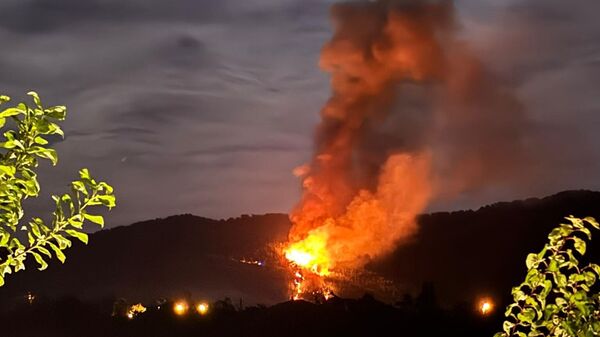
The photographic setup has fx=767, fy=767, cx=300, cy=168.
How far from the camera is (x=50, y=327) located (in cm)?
12362

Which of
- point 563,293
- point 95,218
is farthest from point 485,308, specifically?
point 95,218

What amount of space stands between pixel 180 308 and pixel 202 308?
14.6 feet

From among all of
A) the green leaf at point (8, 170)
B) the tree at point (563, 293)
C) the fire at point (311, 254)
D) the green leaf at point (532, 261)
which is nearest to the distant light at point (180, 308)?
the fire at point (311, 254)

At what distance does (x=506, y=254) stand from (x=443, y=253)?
19526mm

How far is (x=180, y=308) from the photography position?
340ft

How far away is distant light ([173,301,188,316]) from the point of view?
102613 mm

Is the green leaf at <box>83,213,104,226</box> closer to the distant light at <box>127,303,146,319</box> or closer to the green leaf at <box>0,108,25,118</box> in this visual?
the green leaf at <box>0,108,25,118</box>

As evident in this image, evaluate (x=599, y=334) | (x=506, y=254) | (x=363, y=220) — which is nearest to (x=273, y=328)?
(x=363, y=220)

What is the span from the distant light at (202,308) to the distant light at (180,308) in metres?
1.75

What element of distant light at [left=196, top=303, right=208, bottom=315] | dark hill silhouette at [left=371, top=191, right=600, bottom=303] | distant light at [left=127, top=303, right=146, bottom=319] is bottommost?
distant light at [left=196, top=303, right=208, bottom=315]

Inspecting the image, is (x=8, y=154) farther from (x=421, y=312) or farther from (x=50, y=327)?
(x=50, y=327)

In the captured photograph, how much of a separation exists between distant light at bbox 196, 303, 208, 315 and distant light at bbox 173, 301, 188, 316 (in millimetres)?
1750

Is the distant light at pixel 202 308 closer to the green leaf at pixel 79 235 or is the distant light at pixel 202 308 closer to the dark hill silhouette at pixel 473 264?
the dark hill silhouette at pixel 473 264

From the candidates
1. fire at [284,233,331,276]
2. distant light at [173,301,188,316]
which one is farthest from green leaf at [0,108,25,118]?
fire at [284,233,331,276]
